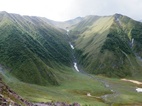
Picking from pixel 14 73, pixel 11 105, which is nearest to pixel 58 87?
pixel 14 73

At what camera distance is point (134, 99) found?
160 m

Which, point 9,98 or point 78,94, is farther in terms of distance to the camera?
point 78,94

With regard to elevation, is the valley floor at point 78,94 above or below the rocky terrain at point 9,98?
above

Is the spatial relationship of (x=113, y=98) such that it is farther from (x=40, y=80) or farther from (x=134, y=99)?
(x=40, y=80)

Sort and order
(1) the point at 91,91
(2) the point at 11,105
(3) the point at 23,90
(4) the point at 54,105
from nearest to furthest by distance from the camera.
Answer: (2) the point at 11,105 < (4) the point at 54,105 < (3) the point at 23,90 < (1) the point at 91,91

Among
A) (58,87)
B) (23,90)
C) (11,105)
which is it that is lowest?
(11,105)

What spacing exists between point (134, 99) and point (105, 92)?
93.2 ft

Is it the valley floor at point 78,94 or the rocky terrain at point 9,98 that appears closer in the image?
the rocky terrain at point 9,98

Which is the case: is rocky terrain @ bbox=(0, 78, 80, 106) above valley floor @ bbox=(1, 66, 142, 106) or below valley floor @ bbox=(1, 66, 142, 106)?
below

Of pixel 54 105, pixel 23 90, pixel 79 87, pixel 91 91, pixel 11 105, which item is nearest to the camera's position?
pixel 11 105

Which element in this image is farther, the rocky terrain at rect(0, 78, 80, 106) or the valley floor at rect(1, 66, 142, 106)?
the valley floor at rect(1, 66, 142, 106)

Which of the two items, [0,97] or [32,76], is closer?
[0,97]

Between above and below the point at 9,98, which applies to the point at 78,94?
above

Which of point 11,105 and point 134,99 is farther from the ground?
point 134,99
